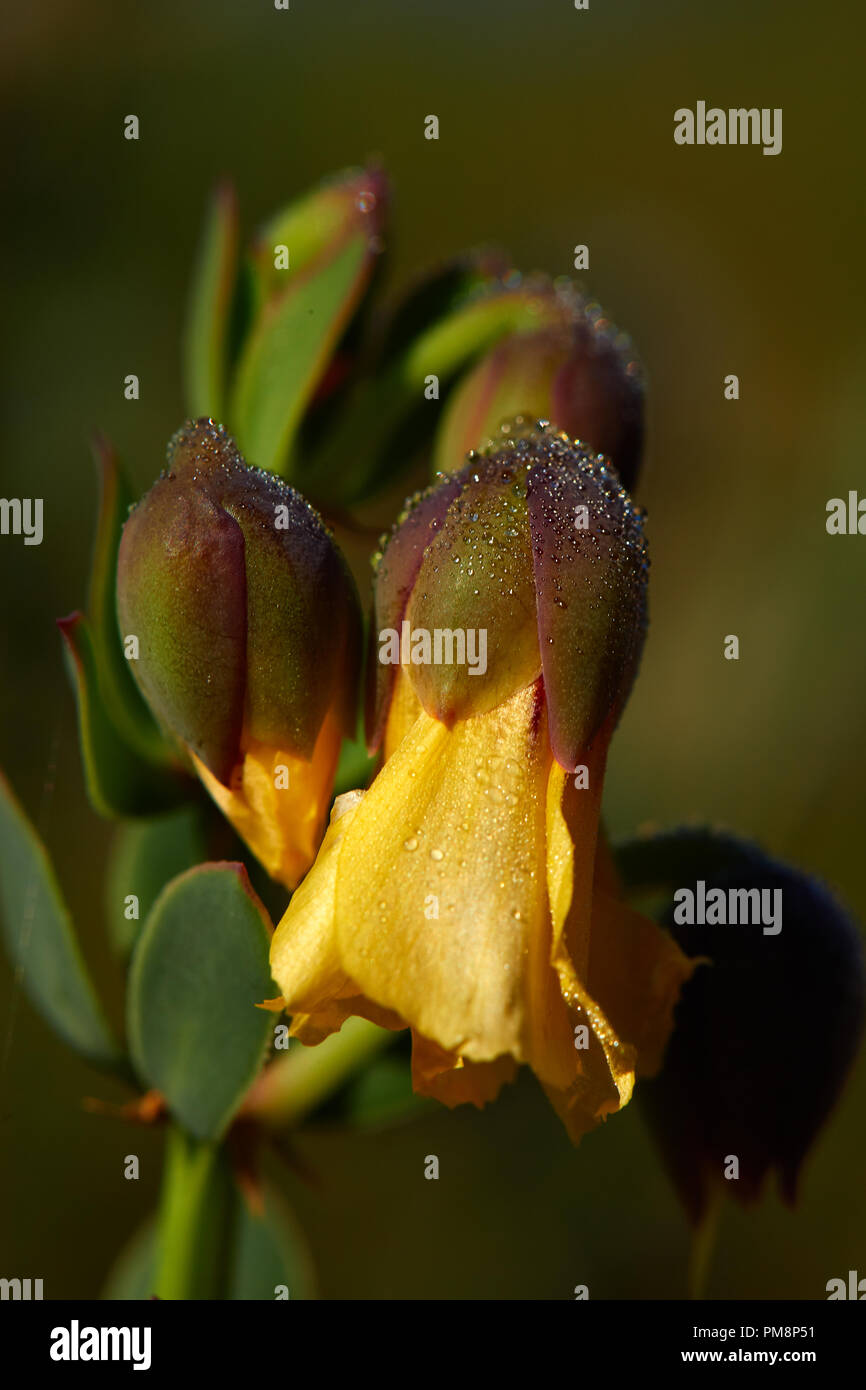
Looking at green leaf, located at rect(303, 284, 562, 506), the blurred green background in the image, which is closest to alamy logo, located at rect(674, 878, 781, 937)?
green leaf, located at rect(303, 284, 562, 506)

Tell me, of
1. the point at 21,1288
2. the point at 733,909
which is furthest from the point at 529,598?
the point at 21,1288

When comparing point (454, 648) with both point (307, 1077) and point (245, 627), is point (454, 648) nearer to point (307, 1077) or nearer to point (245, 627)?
point (245, 627)

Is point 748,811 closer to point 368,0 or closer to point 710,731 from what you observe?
point 710,731

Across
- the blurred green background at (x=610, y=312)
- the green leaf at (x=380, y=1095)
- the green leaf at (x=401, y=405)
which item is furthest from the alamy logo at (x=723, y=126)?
the green leaf at (x=380, y=1095)

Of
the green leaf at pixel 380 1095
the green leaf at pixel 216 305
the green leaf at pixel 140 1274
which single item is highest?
the green leaf at pixel 216 305

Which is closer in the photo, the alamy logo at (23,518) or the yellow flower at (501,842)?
the yellow flower at (501,842)

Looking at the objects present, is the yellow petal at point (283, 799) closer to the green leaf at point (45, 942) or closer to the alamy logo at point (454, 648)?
the alamy logo at point (454, 648)

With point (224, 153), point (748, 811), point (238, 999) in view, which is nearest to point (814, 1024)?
point (238, 999)

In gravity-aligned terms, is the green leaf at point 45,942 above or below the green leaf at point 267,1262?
above
